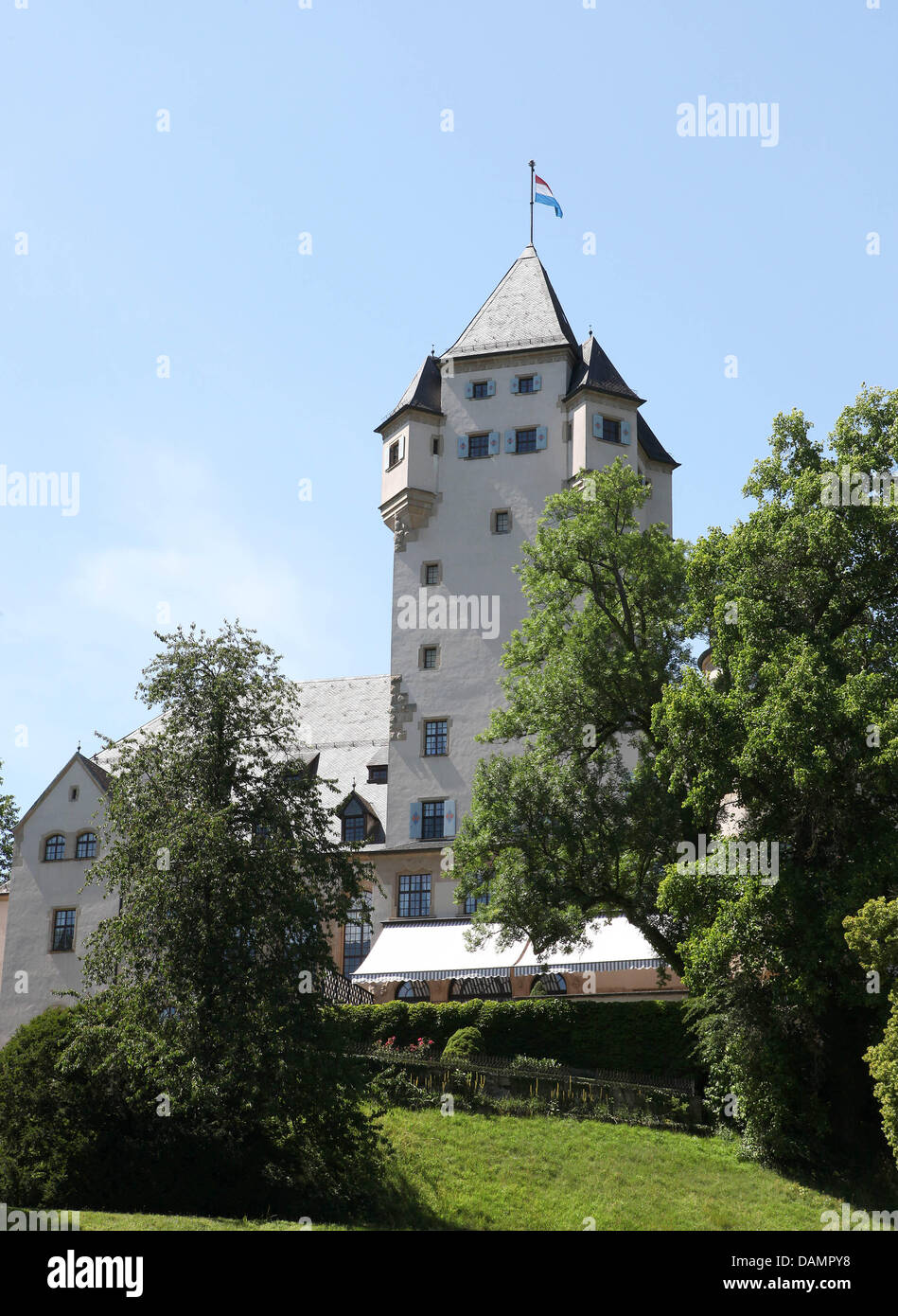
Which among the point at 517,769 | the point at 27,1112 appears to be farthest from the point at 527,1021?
the point at 27,1112

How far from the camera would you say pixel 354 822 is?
171ft

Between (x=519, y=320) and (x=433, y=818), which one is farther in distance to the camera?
(x=519, y=320)

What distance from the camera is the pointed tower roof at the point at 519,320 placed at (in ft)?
178

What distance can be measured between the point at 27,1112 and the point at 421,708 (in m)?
29.1

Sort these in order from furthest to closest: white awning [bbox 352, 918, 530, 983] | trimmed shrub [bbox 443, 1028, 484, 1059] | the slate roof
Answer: the slate roof < white awning [bbox 352, 918, 530, 983] < trimmed shrub [bbox 443, 1028, 484, 1059]

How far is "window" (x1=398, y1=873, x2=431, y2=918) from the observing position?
48.3 metres

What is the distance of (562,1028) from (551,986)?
7882 mm

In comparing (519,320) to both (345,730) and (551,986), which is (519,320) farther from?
(551,986)

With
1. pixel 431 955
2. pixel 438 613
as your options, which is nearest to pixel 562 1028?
pixel 431 955

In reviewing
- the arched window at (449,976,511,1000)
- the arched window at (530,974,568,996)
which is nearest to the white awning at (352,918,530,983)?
the arched window at (449,976,511,1000)

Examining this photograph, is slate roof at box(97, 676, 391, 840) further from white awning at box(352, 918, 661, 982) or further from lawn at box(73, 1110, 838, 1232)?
lawn at box(73, 1110, 838, 1232)

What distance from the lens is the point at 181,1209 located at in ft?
74.6

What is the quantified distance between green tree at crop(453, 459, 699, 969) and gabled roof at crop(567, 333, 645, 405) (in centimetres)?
1437
